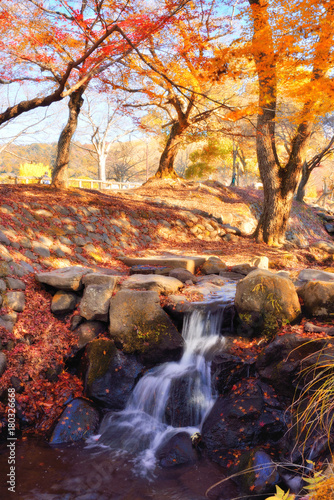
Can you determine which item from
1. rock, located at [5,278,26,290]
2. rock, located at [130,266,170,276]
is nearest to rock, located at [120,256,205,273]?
rock, located at [130,266,170,276]

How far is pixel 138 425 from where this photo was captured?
500 centimetres

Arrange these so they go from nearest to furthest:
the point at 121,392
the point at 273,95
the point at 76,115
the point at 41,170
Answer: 1. the point at 121,392
2. the point at 273,95
3. the point at 76,115
4. the point at 41,170

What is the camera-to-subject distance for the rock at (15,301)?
19.0ft

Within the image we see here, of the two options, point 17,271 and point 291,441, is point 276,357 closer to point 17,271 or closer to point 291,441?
point 291,441

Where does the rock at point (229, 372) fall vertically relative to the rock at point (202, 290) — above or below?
below

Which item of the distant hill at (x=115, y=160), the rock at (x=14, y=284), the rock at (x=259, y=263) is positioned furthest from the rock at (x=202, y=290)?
the distant hill at (x=115, y=160)

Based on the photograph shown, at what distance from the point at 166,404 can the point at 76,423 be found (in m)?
1.28

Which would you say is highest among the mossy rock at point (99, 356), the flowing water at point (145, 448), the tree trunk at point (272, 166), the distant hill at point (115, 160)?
the distant hill at point (115, 160)

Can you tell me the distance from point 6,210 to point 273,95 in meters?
8.22

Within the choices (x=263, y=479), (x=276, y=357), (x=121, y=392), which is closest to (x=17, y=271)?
(x=121, y=392)

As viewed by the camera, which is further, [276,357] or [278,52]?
[278,52]

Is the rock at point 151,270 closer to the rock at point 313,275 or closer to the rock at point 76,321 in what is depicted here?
the rock at point 76,321

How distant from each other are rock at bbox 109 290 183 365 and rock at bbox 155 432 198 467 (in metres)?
1.32

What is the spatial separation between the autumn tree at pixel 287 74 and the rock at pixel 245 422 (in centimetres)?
576
